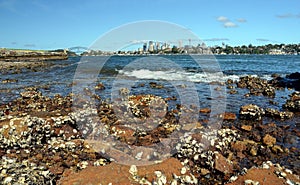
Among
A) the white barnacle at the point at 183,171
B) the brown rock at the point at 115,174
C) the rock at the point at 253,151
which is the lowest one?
the rock at the point at 253,151

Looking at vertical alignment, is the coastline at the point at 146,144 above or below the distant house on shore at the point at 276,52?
below

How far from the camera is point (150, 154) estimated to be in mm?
7121

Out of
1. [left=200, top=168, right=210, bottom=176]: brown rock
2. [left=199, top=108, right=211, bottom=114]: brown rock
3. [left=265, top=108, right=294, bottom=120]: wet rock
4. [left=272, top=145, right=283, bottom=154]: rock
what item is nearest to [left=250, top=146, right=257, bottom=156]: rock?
[left=272, top=145, right=283, bottom=154]: rock

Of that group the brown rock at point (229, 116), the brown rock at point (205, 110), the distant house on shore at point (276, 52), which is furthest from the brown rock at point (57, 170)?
the distant house on shore at point (276, 52)

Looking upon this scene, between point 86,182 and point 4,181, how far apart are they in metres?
1.62

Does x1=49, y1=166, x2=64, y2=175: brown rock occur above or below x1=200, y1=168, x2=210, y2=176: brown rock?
above

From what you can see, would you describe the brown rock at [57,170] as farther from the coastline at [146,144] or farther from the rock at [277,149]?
the rock at [277,149]

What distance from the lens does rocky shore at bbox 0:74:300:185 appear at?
5676 mm

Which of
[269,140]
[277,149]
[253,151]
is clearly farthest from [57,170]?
[269,140]

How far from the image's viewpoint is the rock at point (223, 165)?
6.45 meters

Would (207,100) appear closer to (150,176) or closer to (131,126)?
(131,126)

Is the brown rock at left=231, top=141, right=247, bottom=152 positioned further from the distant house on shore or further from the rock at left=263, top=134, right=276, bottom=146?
the distant house on shore

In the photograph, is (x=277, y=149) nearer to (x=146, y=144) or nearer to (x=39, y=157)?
(x=146, y=144)

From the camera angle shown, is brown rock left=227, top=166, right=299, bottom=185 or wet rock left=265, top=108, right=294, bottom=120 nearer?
brown rock left=227, top=166, right=299, bottom=185
